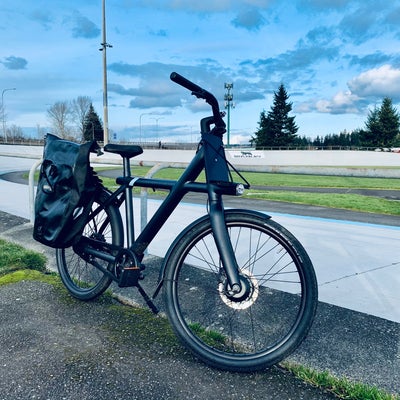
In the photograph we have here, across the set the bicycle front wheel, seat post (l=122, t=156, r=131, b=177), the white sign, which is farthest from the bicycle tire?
the white sign

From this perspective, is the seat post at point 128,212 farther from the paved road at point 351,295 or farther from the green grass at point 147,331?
the paved road at point 351,295

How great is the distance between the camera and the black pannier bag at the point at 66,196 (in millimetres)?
2908

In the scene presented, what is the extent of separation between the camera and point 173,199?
8.52 ft

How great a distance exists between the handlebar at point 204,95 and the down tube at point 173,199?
0.20 metres

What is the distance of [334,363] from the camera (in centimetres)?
226

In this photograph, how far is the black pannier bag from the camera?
9.54ft

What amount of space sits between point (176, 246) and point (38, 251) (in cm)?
286

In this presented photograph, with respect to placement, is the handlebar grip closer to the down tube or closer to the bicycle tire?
the down tube

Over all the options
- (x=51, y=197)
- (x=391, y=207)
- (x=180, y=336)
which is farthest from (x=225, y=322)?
(x=391, y=207)

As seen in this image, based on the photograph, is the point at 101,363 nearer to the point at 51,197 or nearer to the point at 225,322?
the point at 225,322

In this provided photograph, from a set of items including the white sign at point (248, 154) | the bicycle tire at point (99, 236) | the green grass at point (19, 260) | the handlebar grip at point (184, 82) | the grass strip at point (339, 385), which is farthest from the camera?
the white sign at point (248, 154)

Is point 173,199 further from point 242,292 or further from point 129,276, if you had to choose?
point 242,292

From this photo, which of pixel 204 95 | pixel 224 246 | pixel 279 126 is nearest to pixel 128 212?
pixel 224 246

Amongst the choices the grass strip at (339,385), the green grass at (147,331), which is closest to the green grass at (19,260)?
the green grass at (147,331)
